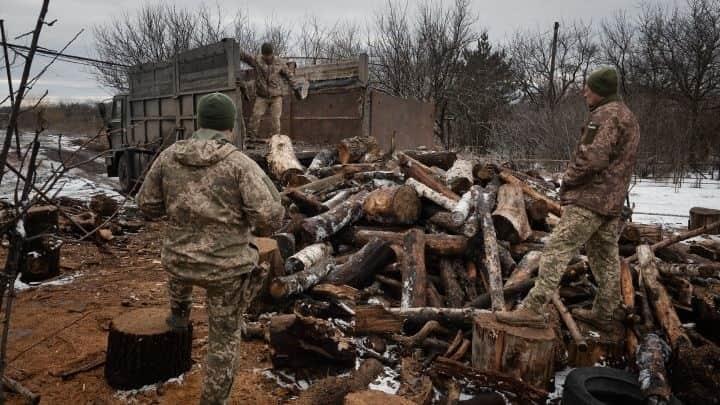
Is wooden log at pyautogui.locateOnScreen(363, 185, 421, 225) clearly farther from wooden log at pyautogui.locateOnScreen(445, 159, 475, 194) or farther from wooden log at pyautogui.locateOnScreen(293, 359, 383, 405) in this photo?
wooden log at pyautogui.locateOnScreen(293, 359, 383, 405)

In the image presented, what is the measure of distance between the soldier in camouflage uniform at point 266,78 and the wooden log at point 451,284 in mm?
5551

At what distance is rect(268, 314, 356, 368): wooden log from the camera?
367cm

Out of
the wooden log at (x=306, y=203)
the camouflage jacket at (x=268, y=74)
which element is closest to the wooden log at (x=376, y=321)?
the wooden log at (x=306, y=203)

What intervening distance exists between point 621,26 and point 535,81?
5.66m

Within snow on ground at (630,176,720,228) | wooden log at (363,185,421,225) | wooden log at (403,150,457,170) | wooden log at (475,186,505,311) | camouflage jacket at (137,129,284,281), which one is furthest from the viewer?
snow on ground at (630,176,720,228)

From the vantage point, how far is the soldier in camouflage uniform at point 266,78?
29.5ft

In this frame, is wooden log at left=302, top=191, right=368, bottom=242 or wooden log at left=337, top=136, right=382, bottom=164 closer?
wooden log at left=302, top=191, right=368, bottom=242

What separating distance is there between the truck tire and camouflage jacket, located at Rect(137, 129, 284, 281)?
2.22m

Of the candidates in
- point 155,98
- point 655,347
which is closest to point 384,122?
point 155,98

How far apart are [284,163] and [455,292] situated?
4.37 meters

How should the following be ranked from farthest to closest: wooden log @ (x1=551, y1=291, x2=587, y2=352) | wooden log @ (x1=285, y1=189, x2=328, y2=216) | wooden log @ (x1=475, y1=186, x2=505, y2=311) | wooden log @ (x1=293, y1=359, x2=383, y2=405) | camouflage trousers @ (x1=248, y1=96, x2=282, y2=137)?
1. camouflage trousers @ (x1=248, y1=96, x2=282, y2=137)
2. wooden log @ (x1=285, y1=189, x2=328, y2=216)
3. wooden log @ (x1=475, y1=186, x2=505, y2=311)
4. wooden log @ (x1=551, y1=291, x2=587, y2=352)
5. wooden log @ (x1=293, y1=359, x2=383, y2=405)

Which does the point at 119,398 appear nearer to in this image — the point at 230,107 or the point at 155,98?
the point at 230,107

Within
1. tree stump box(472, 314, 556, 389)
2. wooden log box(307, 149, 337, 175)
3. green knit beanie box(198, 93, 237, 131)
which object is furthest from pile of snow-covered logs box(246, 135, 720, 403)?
green knit beanie box(198, 93, 237, 131)

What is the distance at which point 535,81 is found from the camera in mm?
30531
